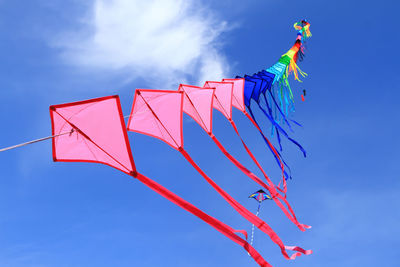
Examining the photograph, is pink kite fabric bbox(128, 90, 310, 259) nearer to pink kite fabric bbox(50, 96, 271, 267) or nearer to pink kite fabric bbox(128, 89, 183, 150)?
pink kite fabric bbox(128, 89, 183, 150)

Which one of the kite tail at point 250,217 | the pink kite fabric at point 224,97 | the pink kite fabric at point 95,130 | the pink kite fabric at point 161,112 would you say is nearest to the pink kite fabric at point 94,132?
the pink kite fabric at point 95,130

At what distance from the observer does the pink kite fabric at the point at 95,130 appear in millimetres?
8805

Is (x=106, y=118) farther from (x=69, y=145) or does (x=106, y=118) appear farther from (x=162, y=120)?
(x=162, y=120)

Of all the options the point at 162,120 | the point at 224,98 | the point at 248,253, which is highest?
the point at 224,98

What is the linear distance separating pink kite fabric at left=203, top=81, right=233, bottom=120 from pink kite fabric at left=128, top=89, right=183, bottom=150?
12.6 feet

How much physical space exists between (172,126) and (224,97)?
4359mm

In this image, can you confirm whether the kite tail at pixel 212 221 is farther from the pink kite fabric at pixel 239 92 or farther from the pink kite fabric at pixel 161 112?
the pink kite fabric at pixel 239 92

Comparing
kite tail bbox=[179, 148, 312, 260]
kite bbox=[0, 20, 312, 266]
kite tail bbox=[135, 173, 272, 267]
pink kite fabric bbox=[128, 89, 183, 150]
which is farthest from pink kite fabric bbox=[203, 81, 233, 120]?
kite tail bbox=[135, 173, 272, 267]

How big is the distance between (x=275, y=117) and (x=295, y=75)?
5107 millimetres

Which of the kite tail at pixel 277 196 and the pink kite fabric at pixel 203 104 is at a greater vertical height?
the pink kite fabric at pixel 203 104

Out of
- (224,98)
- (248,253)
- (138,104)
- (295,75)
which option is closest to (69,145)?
(138,104)

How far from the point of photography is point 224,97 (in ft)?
50.8

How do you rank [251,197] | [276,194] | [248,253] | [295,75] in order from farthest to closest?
[295,75] < [251,197] < [276,194] < [248,253]

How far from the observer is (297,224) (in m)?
14.5
